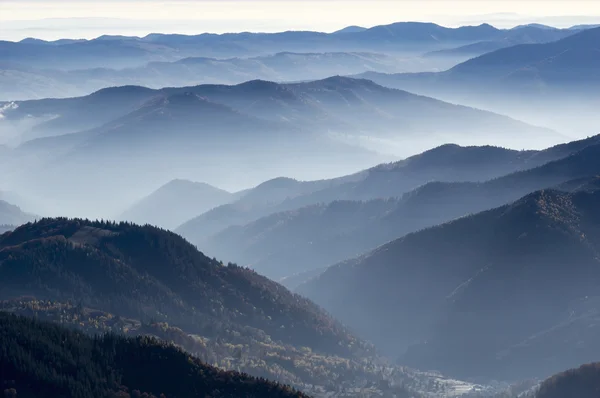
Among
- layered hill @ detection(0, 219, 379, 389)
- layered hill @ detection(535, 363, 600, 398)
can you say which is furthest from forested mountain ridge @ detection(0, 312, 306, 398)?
layered hill @ detection(0, 219, 379, 389)

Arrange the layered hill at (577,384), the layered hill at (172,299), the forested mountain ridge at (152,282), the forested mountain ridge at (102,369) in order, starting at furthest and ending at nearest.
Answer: the forested mountain ridge at (152,282), the layered hill at (172,299), the layered hill at (577,384), the forested mountain ridge at (102,369)

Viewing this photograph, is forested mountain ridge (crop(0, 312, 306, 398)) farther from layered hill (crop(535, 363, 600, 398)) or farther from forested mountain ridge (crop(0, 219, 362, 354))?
forested mountain ridge (crop(0, 219, 362, 354))

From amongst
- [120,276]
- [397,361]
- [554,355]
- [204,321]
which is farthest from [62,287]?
[554,355]

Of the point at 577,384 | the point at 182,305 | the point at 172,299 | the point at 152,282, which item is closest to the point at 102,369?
the point at 577,384

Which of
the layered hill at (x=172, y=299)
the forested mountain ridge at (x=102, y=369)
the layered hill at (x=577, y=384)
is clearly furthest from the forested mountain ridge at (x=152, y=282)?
the forested mountain ridge at (x=102, y=369)

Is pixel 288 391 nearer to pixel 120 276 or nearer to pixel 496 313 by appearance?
pixel 120 276

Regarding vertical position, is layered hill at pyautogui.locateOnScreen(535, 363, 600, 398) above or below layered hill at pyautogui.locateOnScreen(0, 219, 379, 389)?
below

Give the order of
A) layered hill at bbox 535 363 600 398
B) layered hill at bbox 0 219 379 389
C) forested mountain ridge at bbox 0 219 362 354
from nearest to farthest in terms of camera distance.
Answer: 1. layered hill at bbox 535 363 600 398
2. layered hill at bbox 0 219 379 389
3. forested mountain ridge at bbox 0 219 362 354

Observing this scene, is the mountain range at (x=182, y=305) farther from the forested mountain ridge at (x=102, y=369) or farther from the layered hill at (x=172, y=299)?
the forested mountain ridge at (x=102, y=369)
